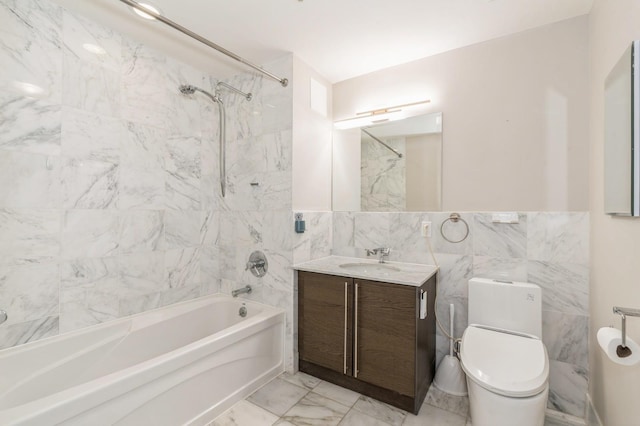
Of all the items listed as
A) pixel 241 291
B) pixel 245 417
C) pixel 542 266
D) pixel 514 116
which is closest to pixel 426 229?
pixel 542 266

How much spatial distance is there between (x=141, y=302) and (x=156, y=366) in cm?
88

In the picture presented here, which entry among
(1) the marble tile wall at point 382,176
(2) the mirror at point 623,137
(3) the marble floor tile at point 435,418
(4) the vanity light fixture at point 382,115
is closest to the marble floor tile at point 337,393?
(3) the marble floor tile at point 435,418

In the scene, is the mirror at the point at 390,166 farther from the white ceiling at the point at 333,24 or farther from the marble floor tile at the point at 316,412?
the marble floor tile at the point at 316,412

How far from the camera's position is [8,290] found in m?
1.58

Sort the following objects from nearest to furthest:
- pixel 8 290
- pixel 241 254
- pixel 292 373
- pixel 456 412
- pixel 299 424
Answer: pixel 8 290 → pixel 299 424 → pixel 456 412 → pixel 292 373 → pixel 241 254

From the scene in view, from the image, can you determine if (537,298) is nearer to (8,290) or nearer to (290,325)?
(290,325)

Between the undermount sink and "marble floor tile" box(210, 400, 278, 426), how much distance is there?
112 centimetres

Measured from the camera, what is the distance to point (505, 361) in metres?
1.55

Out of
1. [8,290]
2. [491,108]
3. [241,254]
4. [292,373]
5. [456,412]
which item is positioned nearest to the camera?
[8,290]

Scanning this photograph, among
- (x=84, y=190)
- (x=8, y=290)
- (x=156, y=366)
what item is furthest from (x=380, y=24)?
(x=8, y=290)

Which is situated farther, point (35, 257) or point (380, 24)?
point (380, 24)

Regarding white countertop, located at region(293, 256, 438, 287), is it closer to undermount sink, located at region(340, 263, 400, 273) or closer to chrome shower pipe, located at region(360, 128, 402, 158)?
undermount sink, located at region(340, 263, 400, 273)

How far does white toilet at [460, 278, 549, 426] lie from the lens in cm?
131

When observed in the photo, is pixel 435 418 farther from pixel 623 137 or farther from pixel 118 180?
pixel 118 180
